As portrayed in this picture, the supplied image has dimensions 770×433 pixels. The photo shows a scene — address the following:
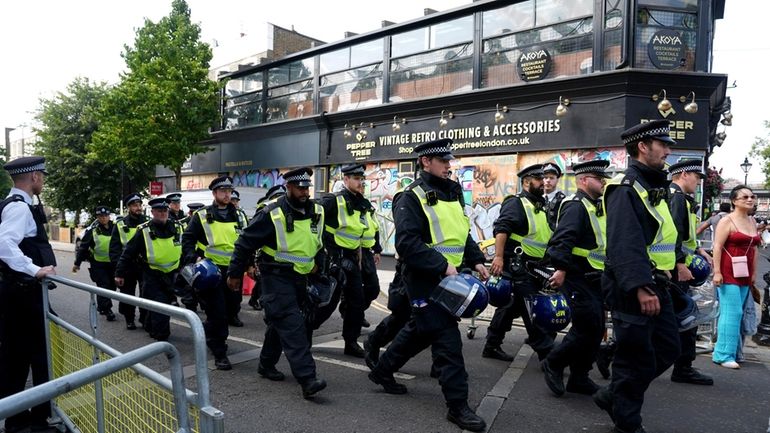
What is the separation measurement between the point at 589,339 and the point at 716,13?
16.5 meters

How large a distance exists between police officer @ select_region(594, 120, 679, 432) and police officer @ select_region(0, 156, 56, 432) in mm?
3927

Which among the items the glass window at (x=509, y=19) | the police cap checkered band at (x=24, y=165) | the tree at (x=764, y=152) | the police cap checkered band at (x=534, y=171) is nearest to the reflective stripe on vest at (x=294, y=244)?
the police cap checkered band at (x=24, y=165)

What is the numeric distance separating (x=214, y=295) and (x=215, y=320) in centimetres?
29

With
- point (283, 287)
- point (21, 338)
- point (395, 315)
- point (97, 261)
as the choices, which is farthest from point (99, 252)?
point (395, 315)

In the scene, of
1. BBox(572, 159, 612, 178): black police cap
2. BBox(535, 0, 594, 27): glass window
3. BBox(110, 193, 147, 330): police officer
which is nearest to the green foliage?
BBox(110, 193, 147, 330): police officer

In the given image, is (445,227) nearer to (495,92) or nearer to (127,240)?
(127,240)

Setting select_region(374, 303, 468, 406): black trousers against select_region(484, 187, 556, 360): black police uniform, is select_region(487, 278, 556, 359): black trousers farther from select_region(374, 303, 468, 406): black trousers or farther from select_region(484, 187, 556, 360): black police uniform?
select_region(374, 303, 468, 406): black trousers

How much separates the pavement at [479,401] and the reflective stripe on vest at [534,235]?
1199mm

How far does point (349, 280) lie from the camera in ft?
21.0

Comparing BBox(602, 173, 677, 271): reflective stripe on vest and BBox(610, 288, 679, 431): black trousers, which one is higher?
BBox(602, 173, 677, 271): reflective stripe on vest

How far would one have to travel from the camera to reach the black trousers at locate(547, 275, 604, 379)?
4551 millimetres

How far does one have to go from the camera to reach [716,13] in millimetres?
16859

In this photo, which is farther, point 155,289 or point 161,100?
point 161,100

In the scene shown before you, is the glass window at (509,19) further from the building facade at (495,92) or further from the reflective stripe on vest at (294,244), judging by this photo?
the reflective stripe on vest at (294,244)
